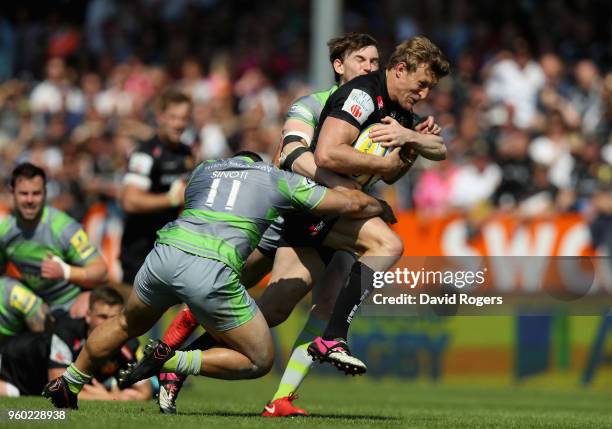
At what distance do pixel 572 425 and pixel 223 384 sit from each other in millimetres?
6290

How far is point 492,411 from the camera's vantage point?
10.9m

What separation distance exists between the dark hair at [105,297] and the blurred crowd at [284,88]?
187 inches

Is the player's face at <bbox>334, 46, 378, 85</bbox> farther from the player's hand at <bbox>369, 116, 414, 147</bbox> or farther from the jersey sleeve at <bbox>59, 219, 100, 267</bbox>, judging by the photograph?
the jersey sleeve at <bbox>59, 219, 100, 267</bbox>

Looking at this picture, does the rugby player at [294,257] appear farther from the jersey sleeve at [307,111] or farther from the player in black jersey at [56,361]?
the player in black jersey at [56,361]

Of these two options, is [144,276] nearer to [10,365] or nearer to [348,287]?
[348,287]

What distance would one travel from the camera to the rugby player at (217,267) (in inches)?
326

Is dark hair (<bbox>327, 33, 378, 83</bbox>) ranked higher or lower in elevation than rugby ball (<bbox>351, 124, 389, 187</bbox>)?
higher

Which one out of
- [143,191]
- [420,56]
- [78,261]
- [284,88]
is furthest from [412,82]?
[284,88]

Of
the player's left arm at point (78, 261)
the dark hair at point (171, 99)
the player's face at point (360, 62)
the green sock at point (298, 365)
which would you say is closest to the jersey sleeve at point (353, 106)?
the player's face at point (360, 62)

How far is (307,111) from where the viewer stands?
947 cm

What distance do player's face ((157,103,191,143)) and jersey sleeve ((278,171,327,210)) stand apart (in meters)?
4.67

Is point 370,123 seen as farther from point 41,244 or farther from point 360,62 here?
point 41,244

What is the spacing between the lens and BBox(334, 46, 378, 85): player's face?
32.3ft

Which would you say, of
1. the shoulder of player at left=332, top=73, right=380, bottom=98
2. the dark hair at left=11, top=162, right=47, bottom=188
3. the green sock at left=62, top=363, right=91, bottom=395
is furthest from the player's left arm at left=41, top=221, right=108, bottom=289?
the shoulder of player at left=332, top=73, right=380, bottom=98
